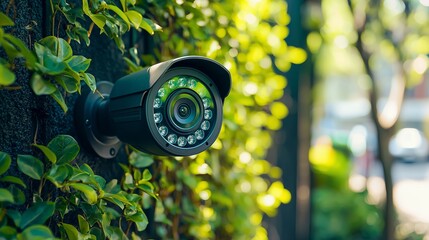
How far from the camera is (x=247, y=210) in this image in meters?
2.40

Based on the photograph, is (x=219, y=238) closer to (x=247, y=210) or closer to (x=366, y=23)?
(x=247, y=210)

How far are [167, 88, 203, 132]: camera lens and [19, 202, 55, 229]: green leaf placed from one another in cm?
37

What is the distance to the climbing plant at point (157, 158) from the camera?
3.80 feet

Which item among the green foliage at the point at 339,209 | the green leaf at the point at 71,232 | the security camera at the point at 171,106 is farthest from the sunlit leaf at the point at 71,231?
the green foliage at the point at 339,209

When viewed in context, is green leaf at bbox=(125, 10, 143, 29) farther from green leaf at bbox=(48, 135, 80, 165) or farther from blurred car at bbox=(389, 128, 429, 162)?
blurred car at bbox=(389, 128, 429, 162)

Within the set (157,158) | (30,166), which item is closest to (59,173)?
(30,166)

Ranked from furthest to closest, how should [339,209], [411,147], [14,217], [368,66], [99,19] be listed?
1. [411,147]
2. [339,209]
3. [368,66]
4. [99,19]
5. [14,217]

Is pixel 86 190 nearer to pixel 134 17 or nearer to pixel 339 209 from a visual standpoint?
pixel 134 17

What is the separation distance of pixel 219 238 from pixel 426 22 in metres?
3.89

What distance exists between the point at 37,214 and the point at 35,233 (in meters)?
0.10

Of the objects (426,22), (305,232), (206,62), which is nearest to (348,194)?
(305,232)

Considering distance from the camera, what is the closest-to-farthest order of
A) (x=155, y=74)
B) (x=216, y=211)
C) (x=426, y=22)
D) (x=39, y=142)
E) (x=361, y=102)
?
(x=155, y=74), (x=39, y=142), (x=216, y=211), (x=426, y=22), (x=361, y=102)

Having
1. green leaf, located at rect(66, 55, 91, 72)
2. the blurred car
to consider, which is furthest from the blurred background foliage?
the blurred car

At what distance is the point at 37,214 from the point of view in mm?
1122
